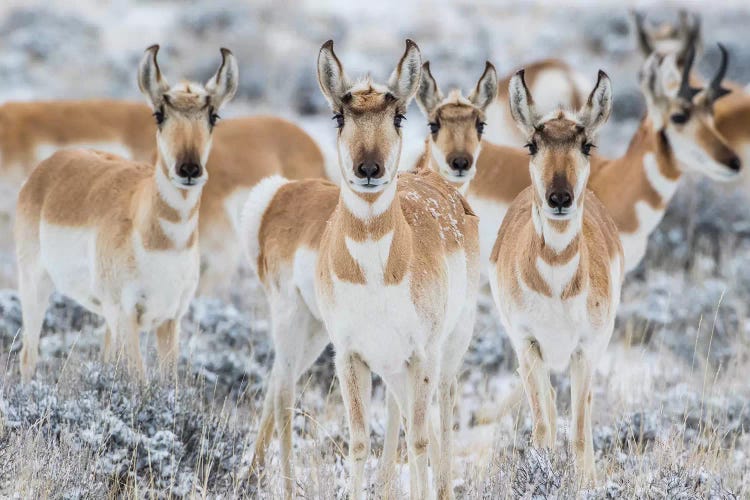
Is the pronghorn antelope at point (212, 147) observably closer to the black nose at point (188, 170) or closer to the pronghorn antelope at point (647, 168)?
the pronghorn antelope at point (647, 168)

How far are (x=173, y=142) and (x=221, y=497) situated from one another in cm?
188

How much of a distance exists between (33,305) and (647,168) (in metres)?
4.12

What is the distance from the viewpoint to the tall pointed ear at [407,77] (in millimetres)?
4047

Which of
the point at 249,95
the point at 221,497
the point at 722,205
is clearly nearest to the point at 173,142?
the point at 221,497

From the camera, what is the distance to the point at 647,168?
7414mm

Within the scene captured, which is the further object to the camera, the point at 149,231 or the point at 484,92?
the point at 484,92

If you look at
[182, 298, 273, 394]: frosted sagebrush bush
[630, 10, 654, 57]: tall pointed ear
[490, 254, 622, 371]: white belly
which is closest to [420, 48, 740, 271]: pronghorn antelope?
[182, 298, 273, 394]: frosted sagebrush bush

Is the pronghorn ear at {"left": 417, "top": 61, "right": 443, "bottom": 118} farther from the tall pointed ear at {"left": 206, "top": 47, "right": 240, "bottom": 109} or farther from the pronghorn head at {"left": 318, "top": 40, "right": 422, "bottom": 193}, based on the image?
the pronghorn head at {"left": 318, "top": 40, "right": 422, "bottom": 193}

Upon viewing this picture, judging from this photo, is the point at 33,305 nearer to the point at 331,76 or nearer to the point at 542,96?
the point at 331,76

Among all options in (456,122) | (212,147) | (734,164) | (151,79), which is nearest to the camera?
(151,79)

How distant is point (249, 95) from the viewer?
1694cm

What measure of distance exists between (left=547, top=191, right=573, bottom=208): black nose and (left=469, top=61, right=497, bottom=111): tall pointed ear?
5.52 ft

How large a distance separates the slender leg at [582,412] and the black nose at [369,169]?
140 centimetres

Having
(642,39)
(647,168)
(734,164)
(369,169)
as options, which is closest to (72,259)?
(369,169)
